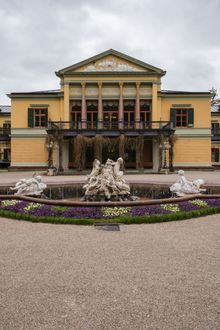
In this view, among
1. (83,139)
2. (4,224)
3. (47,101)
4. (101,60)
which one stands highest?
(101,60)

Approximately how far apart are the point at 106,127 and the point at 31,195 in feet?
62.2

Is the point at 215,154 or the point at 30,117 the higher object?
the point at 30,117

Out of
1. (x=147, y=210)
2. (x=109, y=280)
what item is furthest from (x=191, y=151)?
(x=109, y=280)

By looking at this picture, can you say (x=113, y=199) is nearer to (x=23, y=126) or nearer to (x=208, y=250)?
(x=208, y=250)

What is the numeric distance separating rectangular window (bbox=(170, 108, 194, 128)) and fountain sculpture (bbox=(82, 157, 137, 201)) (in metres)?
20.5

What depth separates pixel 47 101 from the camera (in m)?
30.6

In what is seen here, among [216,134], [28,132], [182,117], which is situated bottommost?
[28,132]

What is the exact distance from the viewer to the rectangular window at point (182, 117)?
99.1 feet

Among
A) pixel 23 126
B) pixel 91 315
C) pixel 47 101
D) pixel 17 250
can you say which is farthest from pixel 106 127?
pixel 91 315

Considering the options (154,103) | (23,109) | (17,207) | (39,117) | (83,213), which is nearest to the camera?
(83,213)

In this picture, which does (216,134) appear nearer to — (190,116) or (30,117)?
(190,116)

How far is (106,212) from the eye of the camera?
27.4 feet

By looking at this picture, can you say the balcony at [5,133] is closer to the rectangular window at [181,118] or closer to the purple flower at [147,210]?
the rectangular window at [181,118]

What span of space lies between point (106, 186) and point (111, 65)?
22127 millimetres
